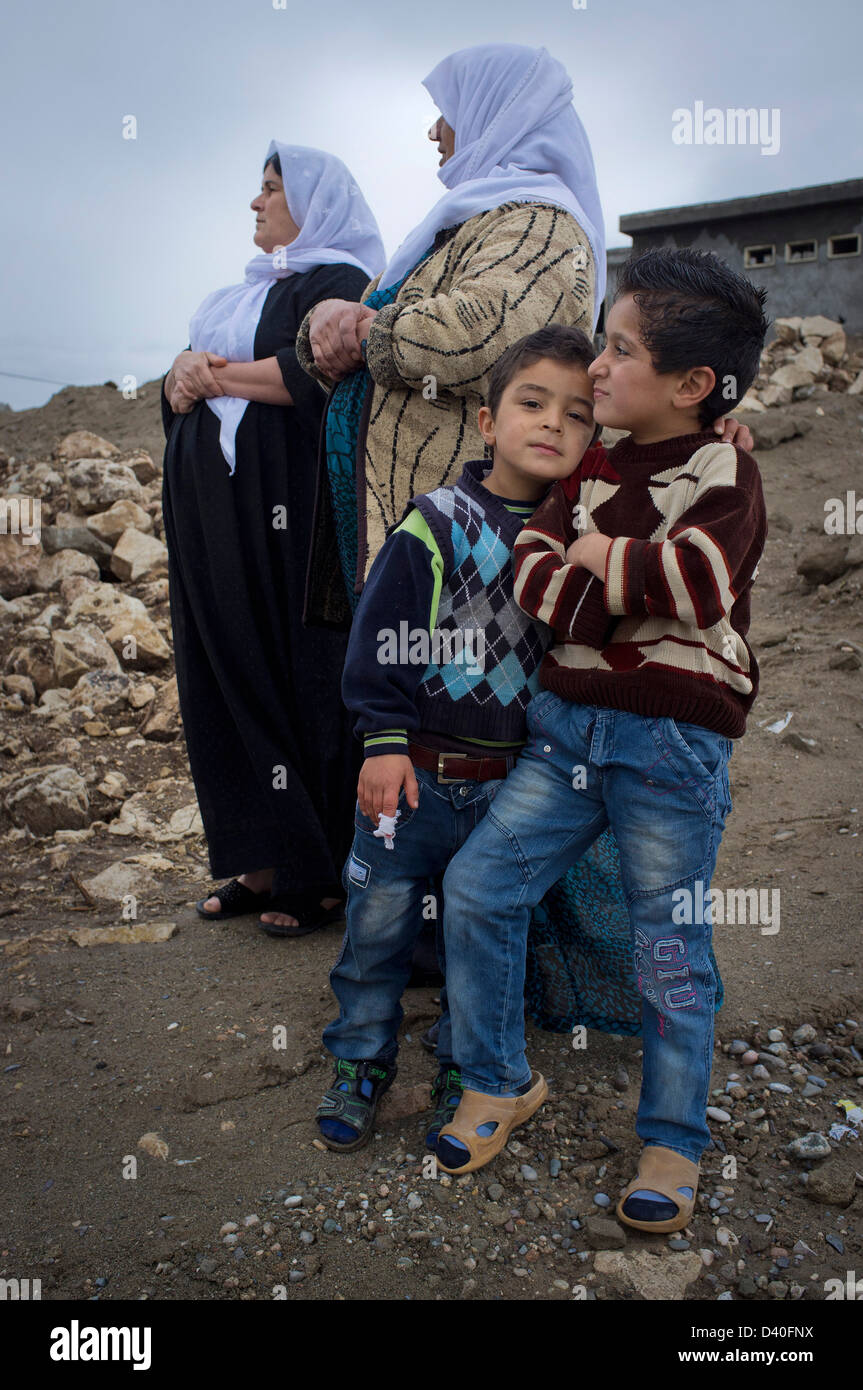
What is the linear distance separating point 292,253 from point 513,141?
842mm

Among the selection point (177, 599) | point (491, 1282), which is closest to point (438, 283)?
point (177, 599)

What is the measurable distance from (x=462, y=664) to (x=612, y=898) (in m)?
0.63

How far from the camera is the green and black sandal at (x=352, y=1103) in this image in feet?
6.47

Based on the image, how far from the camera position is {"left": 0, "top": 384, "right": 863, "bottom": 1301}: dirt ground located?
167 centimetres

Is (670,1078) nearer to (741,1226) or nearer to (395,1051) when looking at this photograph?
(741,1226)

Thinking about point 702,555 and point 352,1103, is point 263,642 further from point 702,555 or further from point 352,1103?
point 702,555

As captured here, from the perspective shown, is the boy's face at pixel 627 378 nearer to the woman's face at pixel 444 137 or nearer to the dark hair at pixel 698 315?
the dark hair at pixel 698 315

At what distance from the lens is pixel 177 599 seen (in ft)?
9.94

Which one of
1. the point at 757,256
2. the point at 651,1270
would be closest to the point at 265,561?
the point at 651,1270

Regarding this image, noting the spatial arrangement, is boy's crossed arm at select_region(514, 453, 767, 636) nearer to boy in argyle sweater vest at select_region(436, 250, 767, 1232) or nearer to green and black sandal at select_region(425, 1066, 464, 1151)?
boy in argyle sweater vest at select_region(436, 250, 767, 1232)

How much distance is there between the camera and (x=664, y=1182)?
1.73 metres

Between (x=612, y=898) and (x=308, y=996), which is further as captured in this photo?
(x=308, y=996)

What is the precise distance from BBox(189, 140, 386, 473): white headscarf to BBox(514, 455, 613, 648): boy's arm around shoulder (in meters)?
1.27

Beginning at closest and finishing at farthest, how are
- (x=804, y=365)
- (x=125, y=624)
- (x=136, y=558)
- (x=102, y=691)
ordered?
(x=102, y=691) < (x=125, y=624) < (x=136, y=558) < (x=804, y=365)
